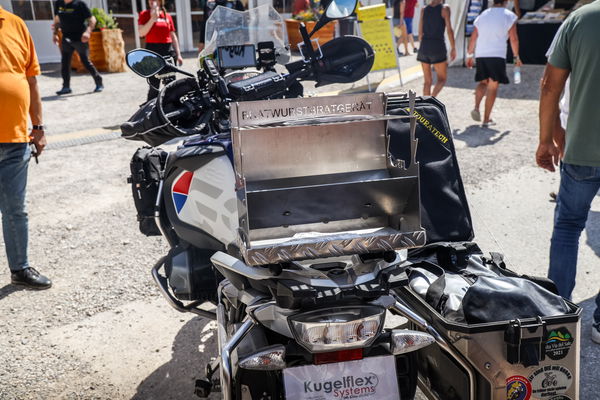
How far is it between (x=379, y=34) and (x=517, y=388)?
9.53 metres

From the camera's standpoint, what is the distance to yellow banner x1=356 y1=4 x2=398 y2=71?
10.7 meters

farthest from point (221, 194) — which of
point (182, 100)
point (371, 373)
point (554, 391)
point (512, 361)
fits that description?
point (554, 391)

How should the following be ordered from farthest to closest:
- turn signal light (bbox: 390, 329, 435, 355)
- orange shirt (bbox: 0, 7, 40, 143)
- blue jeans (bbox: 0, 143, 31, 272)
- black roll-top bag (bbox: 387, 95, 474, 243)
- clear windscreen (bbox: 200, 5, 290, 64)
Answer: blue jeans (bbox: 0, 143, 31, 272) → orange shirt (bbox: 0, 7, 40, 143) → clear windscreen (bbox: 200, 5, 290, 64) → black roll-top bag (bbox: 387, 95, 474, 243) → turn signal light (bbox: 390, 329, 435, 355)

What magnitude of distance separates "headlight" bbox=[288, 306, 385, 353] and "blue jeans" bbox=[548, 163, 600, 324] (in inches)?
77.3

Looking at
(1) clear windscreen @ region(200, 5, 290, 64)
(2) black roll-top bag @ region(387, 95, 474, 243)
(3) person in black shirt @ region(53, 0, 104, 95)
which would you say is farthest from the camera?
(3) person in black shirt @ region(53, 0, 104, 95)

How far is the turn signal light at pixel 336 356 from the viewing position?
6.20ft

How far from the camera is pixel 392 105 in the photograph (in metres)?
2.98

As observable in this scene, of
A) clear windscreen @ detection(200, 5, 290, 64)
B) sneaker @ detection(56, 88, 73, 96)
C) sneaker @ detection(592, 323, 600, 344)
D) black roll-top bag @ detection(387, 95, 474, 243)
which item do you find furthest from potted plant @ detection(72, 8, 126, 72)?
sneaker @ detection(592, 323, 600, 344)

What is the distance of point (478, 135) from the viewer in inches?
314

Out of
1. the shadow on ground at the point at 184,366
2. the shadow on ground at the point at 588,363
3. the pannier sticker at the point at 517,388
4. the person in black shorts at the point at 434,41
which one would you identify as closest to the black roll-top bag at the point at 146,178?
the shadow on ground at the point at 184,366

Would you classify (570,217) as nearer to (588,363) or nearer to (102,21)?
(588,363)

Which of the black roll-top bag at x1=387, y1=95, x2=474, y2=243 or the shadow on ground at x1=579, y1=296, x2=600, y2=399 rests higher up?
the black roll-top bag at x1=387, y1=95, x2=474, y2=243

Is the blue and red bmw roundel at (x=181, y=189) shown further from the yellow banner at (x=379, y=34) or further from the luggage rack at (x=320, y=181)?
the yellow banner at (x=379, y=34)

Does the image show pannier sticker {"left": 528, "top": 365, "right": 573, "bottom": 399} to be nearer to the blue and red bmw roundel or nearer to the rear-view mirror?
the blue and red bmw roundel
